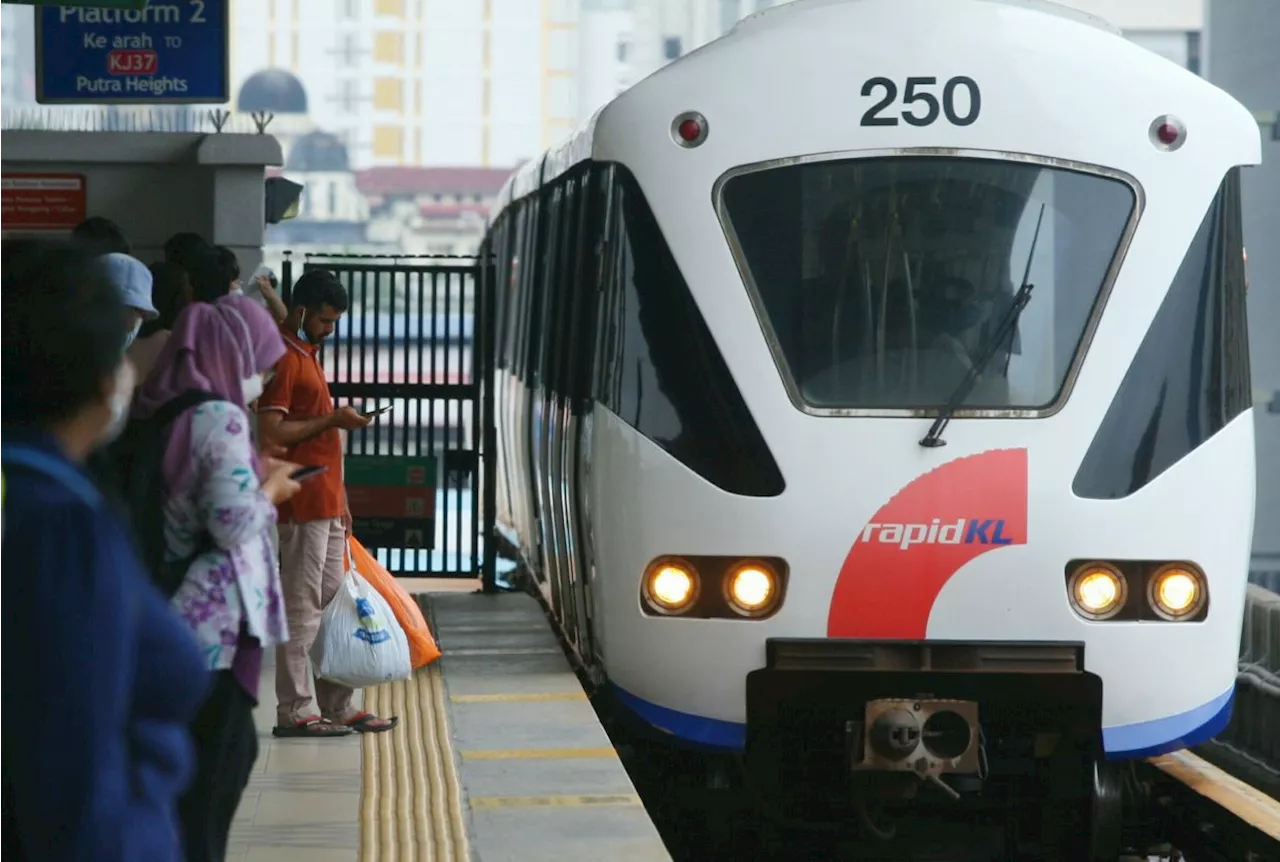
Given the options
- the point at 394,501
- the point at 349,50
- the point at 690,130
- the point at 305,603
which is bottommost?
the point at 394,501

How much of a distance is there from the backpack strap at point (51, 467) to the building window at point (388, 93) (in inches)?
4325

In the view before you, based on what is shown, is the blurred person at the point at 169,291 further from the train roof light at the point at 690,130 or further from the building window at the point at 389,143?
the building window at the point at 389,143

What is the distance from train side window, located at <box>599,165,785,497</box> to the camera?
680 centimetres

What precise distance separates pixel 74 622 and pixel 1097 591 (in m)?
4.91

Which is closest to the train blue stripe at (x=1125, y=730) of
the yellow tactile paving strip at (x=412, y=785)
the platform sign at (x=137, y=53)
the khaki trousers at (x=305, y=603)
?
the yellow tactile paving strip at (x=412, y=785)

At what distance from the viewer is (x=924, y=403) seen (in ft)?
22.4

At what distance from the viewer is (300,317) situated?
7840 mm

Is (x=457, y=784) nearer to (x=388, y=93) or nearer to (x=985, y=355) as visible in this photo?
(x=985, y=355)

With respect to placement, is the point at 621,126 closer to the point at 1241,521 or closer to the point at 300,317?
the point at 300,317

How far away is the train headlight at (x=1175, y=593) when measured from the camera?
268 inches

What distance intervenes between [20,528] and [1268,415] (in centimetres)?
1255

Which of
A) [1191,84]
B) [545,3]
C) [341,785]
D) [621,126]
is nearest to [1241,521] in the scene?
[1191,84]

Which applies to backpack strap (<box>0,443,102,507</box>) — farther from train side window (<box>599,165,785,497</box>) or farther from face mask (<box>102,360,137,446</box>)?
train side window (<box>599,165,785,497</box>)

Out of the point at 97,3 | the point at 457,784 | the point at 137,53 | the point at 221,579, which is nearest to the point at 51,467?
the point at 221,579
